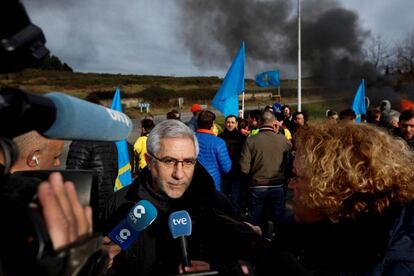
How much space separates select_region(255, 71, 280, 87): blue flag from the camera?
47.5 feet

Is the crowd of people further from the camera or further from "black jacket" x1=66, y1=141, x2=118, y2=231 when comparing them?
"black jacket" x1=66, y1=141, x2=118, y2=231

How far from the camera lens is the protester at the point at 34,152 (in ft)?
6.82

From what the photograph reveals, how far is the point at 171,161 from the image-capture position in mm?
2375

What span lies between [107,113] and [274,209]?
468cm

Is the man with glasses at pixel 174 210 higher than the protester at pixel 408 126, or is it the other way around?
the protester at pixel 408 126

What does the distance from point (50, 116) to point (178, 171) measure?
155 cm

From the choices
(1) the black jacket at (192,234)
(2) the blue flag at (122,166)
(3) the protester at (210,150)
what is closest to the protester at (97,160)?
(2) the blue flag at (122,166)

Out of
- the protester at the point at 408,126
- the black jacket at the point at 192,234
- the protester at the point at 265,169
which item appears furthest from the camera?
the protester at the point at 265,169

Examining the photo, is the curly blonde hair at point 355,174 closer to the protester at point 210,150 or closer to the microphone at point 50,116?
the microphone at point 50,116

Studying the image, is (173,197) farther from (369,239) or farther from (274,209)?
(274,209)

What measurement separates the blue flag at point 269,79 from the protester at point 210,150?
9.66 m

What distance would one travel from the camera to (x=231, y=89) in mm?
7918

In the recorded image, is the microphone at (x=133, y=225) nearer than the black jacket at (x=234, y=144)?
Yes

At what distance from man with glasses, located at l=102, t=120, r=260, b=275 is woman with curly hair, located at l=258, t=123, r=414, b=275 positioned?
0.93ft
